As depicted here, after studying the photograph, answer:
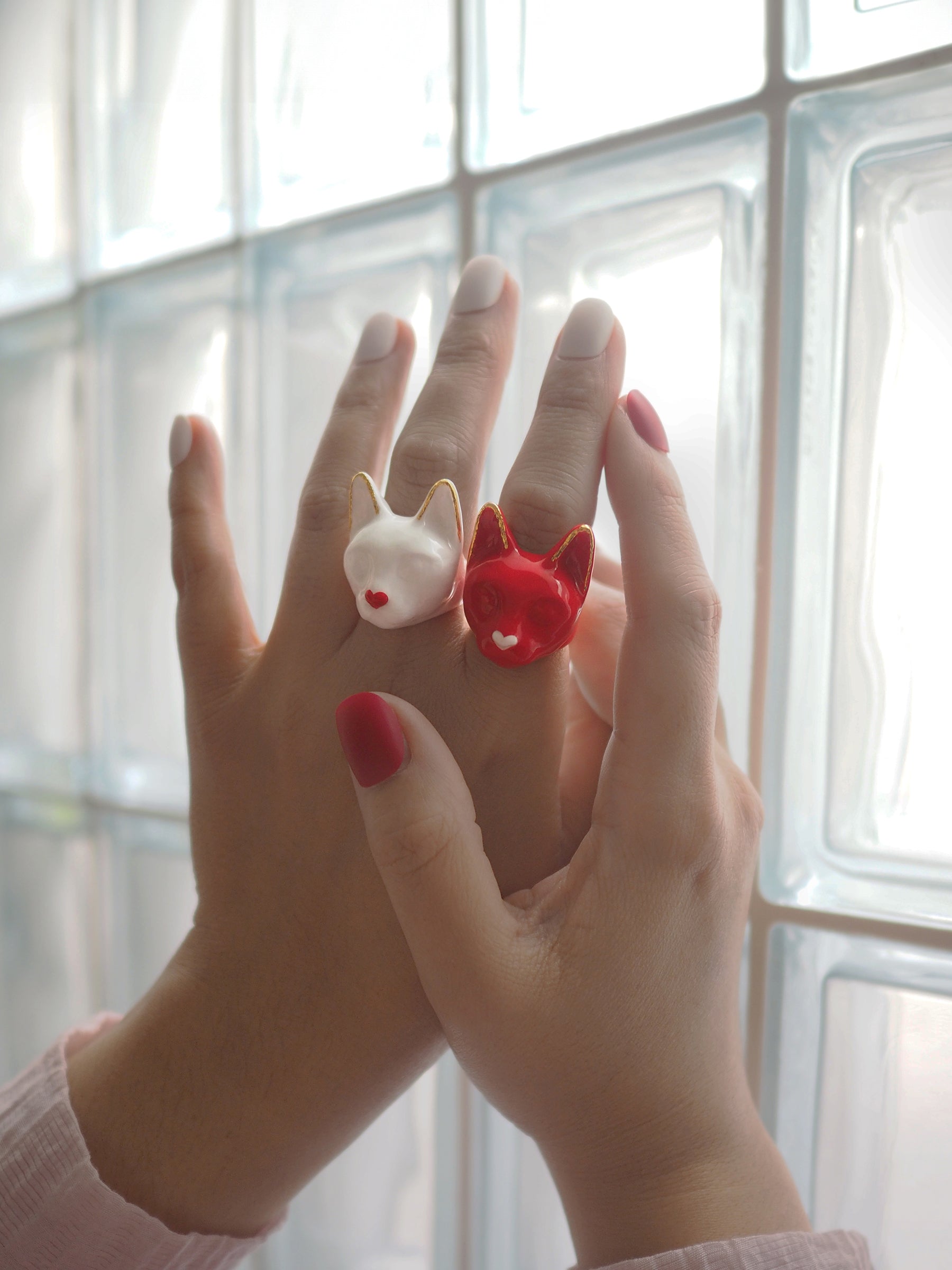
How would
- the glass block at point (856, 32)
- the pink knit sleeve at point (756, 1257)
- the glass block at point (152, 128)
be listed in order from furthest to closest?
1. the glass block at point (152, 128)
2. the glass block at point (856, 32)
3. the pink knit sleeve at point (756, 1257)

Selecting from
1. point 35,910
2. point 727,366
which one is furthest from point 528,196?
point 35,910

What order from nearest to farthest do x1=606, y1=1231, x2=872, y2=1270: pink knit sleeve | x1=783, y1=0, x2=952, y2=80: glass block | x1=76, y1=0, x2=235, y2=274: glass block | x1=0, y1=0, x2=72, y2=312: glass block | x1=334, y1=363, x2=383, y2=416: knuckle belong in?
x1=606, y1=1231, x2=872, y2=1270: pink knit sleeve < x1=783, y1=0, x2=952, y2=80: glass block < x1=334, y1=363, x2=383, y2=416: knuckle < x1=76, y1=0, x2=235, y2=274: glass block < x1=0, y1=0, x2=72, y2=312: glass block

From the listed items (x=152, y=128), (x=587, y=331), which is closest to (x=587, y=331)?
(x=587, y=331)

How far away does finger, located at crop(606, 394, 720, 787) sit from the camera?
0.55 metres

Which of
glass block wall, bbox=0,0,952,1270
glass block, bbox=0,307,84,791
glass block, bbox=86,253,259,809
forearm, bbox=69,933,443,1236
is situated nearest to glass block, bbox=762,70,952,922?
glass block wall, bbox=0,0,952,1270

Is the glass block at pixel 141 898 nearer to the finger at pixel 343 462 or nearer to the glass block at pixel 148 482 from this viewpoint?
the glass block at pixel 148 482

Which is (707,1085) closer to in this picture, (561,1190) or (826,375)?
(561,1190)

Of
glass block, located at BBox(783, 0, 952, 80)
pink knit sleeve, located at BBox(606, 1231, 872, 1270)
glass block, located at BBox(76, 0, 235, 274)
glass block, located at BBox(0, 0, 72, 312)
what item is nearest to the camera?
pink knit sleeve, located at BBox(606, 1231, 872, 1270)

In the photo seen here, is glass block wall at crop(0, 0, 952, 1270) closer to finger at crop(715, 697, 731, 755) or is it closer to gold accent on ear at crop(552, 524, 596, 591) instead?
finger at crop(715, 697, 731, 755)

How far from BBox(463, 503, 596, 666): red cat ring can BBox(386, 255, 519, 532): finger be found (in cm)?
11

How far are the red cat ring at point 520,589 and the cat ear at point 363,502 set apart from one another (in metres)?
0.07

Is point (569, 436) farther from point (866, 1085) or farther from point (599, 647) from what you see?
point (866, 1085)

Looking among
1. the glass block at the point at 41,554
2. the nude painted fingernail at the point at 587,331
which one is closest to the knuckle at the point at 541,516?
the nude painted fingernail at the point at 587,331

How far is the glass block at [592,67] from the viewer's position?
69 cm
